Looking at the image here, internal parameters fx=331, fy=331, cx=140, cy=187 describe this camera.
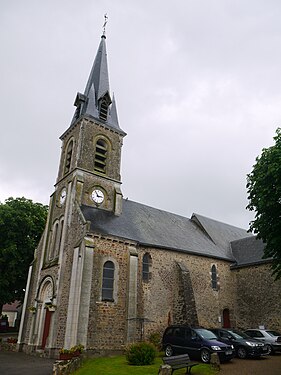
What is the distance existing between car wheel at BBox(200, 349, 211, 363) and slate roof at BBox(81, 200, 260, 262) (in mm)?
7788

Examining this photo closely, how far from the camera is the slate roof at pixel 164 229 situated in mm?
20545

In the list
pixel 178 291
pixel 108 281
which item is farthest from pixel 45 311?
pixel 178 291

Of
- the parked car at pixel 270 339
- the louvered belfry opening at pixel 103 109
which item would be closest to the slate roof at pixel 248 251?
the parked car at pixel 270 339

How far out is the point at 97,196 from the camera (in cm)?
2244

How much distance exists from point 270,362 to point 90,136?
1741 centimetres

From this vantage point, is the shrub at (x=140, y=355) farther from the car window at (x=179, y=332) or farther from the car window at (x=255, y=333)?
the car window at (x=255, y=333)

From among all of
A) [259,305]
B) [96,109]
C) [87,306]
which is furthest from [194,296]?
[96,109]

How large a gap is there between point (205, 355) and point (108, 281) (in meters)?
6.76

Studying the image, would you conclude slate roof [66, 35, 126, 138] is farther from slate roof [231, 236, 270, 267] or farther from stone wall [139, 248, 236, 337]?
slate roof [231, 236, 270, 267]

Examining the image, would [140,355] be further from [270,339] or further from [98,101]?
[98,101]

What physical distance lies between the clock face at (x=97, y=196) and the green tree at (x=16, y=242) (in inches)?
306

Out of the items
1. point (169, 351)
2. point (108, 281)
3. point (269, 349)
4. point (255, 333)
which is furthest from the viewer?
point (108, 281)

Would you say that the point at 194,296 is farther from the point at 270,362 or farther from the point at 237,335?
the point at 270,362

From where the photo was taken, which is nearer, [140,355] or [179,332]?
[140,355]
